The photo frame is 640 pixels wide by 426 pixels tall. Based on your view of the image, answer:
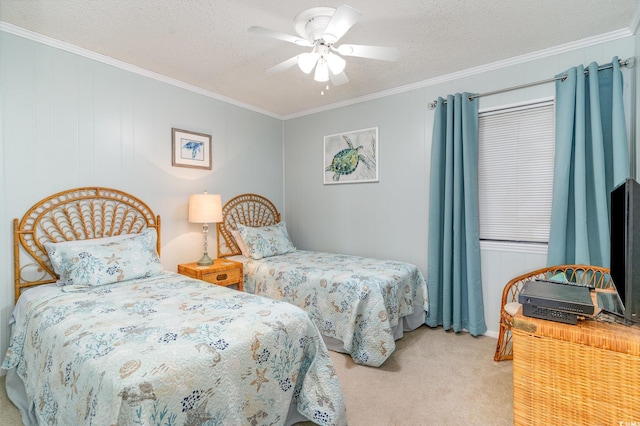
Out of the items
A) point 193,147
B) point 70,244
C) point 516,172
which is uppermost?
point 193,147

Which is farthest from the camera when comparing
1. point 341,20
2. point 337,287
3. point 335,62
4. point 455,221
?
point 455,221

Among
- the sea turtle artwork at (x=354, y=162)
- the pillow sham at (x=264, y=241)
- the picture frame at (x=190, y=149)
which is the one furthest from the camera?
the sea turtle artwork at (x=354, y=162)

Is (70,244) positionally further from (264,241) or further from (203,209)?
(264,241)

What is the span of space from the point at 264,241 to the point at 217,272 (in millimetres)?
686

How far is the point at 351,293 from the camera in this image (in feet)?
8.43

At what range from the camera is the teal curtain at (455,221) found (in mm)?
2947

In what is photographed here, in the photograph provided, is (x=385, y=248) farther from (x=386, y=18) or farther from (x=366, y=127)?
A: (x=386, y=18)

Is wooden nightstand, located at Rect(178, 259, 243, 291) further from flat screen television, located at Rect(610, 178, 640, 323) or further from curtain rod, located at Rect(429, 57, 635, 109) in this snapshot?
flat screen television, located at Rect(610, 178, 640, 323)

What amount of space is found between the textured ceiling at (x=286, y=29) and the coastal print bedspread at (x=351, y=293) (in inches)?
75.7

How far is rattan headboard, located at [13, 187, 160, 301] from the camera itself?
7.57 ft

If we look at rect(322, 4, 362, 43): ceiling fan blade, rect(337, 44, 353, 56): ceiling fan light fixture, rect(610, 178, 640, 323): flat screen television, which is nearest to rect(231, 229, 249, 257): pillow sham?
rect(337, 44, 353, 56): ceiling fan light fixture

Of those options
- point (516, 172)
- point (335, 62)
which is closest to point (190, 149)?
point (335, 62)

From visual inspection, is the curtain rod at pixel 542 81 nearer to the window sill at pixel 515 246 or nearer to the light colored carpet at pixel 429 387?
the window sill at pixel 515 246

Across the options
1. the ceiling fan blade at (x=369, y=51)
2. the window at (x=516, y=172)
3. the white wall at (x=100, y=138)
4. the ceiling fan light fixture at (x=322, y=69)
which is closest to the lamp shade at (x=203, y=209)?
the white wall at (x=100, y=138)
